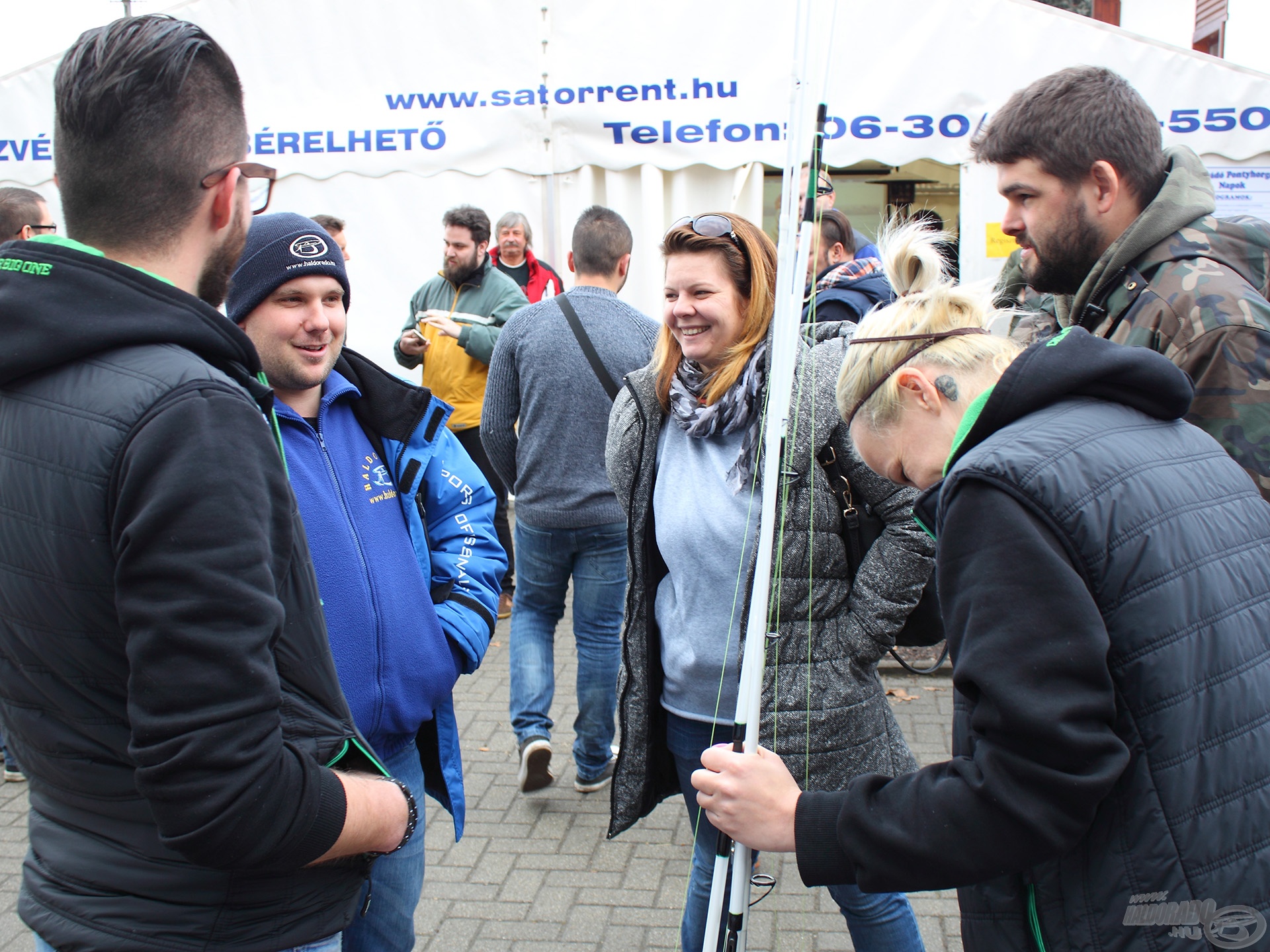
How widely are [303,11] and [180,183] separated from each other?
649 centimetres

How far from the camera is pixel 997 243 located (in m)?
6.64

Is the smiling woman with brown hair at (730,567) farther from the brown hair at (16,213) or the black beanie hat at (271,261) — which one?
the brown hair at (16,213)

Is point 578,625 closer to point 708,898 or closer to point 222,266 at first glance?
point 708,898

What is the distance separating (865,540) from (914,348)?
2.66 ft

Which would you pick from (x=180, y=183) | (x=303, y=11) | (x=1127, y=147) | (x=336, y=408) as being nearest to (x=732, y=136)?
(x=303, y=11)

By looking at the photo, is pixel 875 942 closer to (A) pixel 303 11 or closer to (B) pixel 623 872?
(B) pixel 623 872

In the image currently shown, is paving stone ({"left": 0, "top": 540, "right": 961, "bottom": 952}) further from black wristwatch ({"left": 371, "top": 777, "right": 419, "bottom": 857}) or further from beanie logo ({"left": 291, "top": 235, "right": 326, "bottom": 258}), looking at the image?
beanie logo ({"left": 291, "top": 235, "right": 326, "bottom": 258})

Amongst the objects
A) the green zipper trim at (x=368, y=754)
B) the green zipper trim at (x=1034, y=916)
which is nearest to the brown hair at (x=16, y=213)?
the green zipper trim at (x=368, y=754)

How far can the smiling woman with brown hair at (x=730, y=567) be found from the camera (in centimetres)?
226

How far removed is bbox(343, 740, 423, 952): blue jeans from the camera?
205 centimetres

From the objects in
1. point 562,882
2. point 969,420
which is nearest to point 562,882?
point 562,882

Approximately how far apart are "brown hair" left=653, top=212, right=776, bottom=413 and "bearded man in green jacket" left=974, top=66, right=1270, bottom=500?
580 millimetres

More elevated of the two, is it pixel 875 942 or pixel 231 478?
pixel 231 478

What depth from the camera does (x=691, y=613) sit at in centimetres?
241
